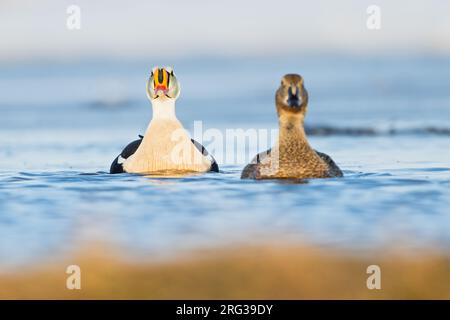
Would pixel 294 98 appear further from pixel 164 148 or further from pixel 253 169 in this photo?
pixel 164 148

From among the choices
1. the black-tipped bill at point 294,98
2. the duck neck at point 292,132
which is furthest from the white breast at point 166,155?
the black-tipped bill at point 294,98

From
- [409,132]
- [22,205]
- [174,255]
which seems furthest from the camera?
[409,132]

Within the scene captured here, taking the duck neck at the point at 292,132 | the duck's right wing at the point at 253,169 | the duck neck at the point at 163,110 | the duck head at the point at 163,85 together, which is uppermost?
the duck head at the point at 163,85

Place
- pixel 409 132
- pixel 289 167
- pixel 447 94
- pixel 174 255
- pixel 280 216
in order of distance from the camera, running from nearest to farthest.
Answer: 1. pixel 174 255
2. pixel 280 216
3. pixel 289 167
4. pixel 409 132
5. pixel 447 94

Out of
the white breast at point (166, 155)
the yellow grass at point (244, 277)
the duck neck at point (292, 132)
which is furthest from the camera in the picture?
the white breast at point (166, 155)

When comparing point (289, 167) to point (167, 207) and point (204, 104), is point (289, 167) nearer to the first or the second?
point (167, 207)

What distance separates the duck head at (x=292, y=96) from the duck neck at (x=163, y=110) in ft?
6.71

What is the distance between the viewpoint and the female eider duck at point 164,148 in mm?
12453

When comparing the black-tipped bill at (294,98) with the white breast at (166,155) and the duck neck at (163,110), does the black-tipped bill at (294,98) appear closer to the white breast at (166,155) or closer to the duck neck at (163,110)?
the white breast at (166,155)

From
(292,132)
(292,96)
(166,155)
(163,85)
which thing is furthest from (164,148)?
(292,96)

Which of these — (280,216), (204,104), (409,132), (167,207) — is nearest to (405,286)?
(280,216)

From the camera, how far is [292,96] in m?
11.2

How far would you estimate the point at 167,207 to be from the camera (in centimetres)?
965

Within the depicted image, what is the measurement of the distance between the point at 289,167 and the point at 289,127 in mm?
533
